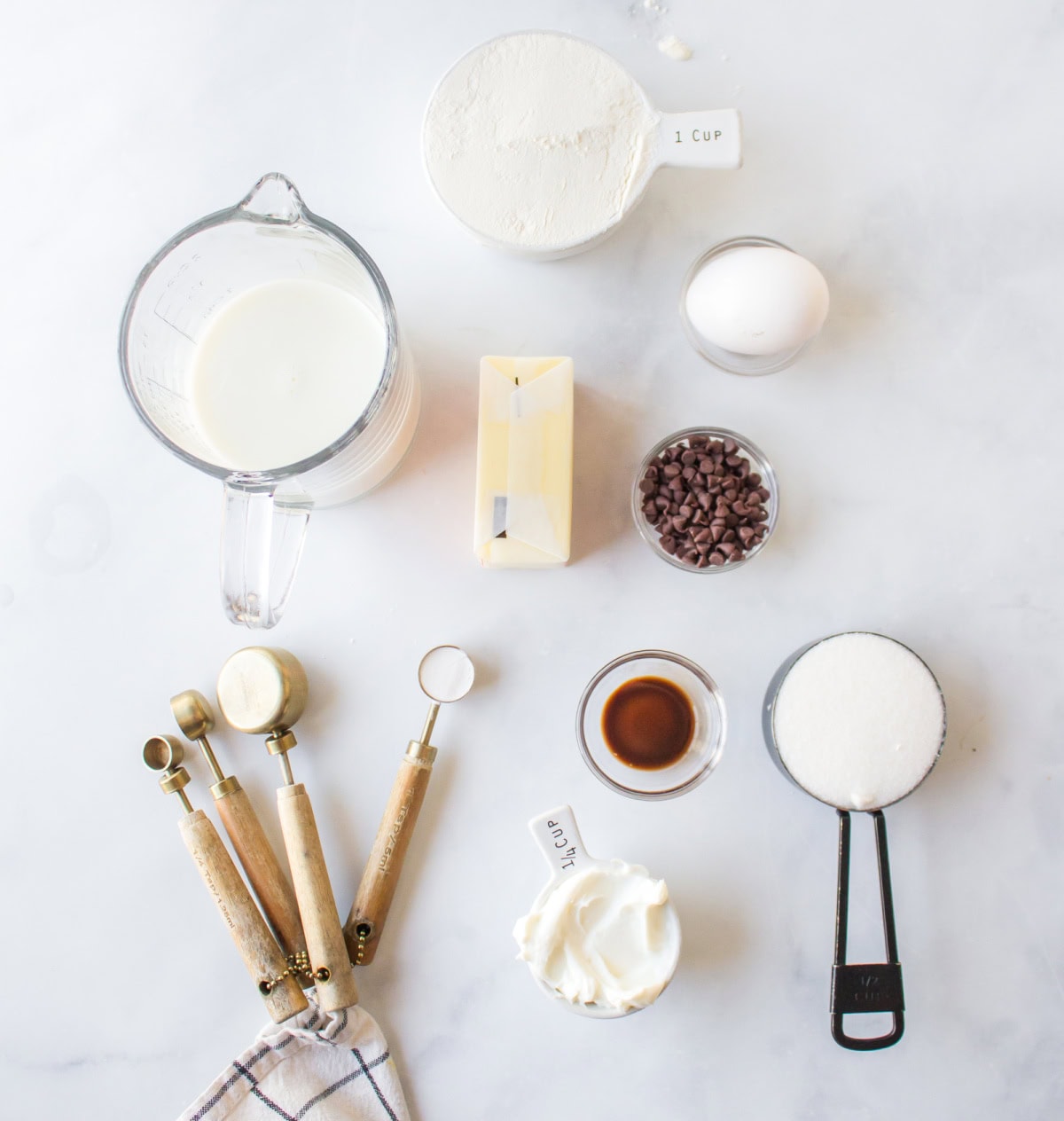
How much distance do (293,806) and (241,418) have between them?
15.8 inches

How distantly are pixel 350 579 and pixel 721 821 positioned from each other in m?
0.49

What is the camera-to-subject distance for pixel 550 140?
34.0 inches

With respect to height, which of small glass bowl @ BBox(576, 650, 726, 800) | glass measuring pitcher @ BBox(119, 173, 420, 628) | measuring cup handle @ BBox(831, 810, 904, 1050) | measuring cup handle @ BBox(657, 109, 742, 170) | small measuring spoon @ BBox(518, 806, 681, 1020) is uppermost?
measuring cup handle @ BBox(657, 109, 742, 170)

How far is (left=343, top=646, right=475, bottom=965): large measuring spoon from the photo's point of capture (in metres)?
0.90

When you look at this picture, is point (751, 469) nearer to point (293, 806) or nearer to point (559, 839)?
point (559, 839)

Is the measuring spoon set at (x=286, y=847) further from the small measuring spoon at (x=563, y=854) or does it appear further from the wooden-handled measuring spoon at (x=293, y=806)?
the small measuring spoon at (x=563, y=854)

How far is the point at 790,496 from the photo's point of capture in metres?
0.96

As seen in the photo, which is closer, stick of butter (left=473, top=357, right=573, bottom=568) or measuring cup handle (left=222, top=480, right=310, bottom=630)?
measuring cup handle (left=222, top=480, right=310, bottom=630)

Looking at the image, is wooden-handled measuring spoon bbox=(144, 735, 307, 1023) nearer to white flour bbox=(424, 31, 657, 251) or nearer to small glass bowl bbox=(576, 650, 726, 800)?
small glass bowl bbox=(576, 650, 726, 800)

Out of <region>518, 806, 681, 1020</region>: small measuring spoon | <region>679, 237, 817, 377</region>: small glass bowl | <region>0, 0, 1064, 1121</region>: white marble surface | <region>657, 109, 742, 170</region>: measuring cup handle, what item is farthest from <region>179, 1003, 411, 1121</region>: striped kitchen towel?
<region>657, 109, 742, 170</region>: measuring cup handle

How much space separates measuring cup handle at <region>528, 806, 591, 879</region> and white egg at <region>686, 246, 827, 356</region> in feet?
1.69

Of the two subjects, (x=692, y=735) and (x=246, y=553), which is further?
(x=692, y=735)

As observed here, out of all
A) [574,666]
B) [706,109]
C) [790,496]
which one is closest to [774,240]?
[706,109]

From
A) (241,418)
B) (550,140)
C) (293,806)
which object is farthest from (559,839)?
(550,140)
